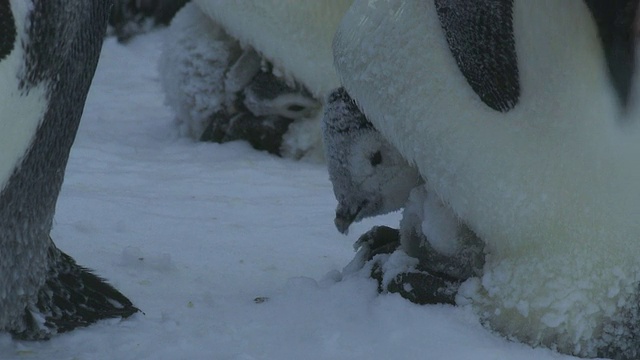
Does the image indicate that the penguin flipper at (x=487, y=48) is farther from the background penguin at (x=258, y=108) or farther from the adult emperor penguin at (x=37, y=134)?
the background penguin at (x=258, y=108)

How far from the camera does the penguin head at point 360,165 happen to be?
1782 millimetres

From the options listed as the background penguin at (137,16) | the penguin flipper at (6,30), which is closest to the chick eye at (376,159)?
the penguin flipper at (6,30)

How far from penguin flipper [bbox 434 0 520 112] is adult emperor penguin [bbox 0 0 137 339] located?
472mm

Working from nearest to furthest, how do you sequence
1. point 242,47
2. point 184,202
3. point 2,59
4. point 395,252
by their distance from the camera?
point 2,59 < point 395,252 < point 184,202 < point 242,47

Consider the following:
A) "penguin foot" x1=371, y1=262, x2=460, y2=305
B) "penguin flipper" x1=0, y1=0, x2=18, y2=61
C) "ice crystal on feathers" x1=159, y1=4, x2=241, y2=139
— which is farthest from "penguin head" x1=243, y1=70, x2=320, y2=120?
"penguin flipper" x1=0, y1=0, x2=18, y2=61

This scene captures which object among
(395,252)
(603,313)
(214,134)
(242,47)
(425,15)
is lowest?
(214,134)

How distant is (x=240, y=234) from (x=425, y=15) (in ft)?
2.93

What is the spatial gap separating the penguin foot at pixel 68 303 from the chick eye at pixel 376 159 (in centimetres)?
42

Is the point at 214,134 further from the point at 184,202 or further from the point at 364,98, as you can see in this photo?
the point at 364,98

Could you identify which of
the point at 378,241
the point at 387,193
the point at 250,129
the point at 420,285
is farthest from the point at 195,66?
the point at 420,285

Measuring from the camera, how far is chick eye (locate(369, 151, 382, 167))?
1786 mm

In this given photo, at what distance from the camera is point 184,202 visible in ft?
8.75

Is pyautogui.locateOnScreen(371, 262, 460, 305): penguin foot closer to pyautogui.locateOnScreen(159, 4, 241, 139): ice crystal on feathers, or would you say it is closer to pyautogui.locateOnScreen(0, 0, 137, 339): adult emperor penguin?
pyautogui.locateOnScreen(0, 0, 137, 339): adult emperor penguin

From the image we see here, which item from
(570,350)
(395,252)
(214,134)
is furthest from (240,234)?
(214,134)
